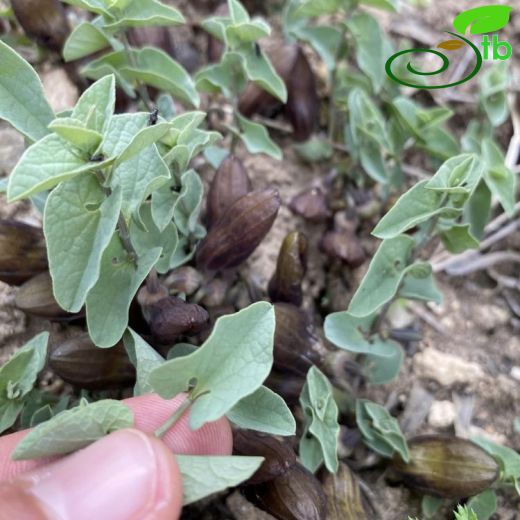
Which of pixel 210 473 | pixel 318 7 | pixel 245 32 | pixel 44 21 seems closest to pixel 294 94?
pixel 318 7

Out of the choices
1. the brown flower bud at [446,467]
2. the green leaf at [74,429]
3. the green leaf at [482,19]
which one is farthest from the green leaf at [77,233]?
the green leaf at [482,19]

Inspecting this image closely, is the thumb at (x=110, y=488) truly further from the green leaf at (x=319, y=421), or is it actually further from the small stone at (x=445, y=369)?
the small stone at (x=445, y=369)

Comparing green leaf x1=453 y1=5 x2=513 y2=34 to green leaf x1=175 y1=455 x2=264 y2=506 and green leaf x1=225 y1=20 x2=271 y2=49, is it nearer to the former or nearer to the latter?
green leaf x1=225 y1=20 x2=271 y2=49

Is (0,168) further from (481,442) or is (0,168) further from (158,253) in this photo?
(481,442)

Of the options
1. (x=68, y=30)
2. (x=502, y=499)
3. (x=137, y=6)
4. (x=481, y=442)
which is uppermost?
(x=137, y=6)

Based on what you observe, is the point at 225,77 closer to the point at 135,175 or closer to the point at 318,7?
the point at 318,7

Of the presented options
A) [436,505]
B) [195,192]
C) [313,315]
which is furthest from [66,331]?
[436,505]
